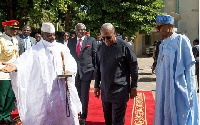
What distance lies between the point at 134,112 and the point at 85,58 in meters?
1.88

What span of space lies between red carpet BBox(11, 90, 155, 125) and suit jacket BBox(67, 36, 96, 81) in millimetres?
977

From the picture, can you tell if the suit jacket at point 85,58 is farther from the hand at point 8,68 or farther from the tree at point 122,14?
the tree at point 122,14

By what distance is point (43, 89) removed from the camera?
509cm

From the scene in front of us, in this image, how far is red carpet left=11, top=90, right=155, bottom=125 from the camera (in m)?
6.59

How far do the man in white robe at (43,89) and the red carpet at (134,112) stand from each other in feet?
4.73

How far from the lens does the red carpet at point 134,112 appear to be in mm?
6594

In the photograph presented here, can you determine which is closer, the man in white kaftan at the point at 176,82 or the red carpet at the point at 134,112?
the man in white kaftan at the point at 176,82

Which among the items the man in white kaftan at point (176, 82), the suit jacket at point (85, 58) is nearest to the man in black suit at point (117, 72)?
the man in white kaftan at point (176, 82)

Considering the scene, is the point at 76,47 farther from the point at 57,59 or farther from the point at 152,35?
the point at 152,35

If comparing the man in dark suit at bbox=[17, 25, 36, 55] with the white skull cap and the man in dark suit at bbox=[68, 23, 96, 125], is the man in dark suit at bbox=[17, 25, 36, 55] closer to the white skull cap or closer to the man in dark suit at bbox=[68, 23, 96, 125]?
the man in dark suit at bbox=[68, 23, 96, 125]

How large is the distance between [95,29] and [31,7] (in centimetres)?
590

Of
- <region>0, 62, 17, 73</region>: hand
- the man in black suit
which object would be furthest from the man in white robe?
the man in black suit

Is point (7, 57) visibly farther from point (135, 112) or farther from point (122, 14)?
point (122, 14)

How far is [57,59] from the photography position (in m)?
5.23
